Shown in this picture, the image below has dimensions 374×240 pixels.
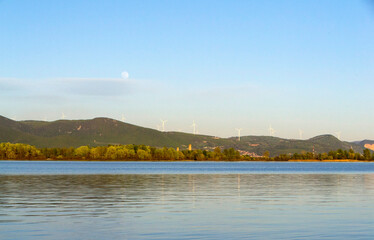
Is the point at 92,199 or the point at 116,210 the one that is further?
the point at 92,199

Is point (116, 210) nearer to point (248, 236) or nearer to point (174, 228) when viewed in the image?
point (174, 228)

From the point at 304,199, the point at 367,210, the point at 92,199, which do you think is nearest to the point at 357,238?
the point at 367,210

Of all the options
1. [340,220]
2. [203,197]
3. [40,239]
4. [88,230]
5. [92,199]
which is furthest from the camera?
[203,197]

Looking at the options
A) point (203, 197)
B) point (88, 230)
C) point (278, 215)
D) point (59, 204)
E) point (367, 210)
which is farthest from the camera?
point (203, 197)

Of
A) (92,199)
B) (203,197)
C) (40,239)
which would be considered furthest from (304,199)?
(40,239)

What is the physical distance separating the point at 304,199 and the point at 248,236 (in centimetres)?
2407

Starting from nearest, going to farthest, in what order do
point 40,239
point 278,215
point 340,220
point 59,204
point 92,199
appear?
point 40,239
point 340,220
point 278,215
point 59,204
point 92,199

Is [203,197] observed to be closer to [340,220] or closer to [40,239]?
[340,220]

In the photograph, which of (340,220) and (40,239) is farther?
(340,220)

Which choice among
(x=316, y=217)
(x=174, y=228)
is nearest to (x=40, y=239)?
(x=174, y=228)

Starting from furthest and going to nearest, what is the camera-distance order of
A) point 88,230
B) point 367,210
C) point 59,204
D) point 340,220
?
point 59,204 < point 367,210 < point 340,220 < point 88,230

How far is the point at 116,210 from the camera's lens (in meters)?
39.1

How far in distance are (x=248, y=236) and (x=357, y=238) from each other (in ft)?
18.3

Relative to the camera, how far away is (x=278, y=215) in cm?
3700
